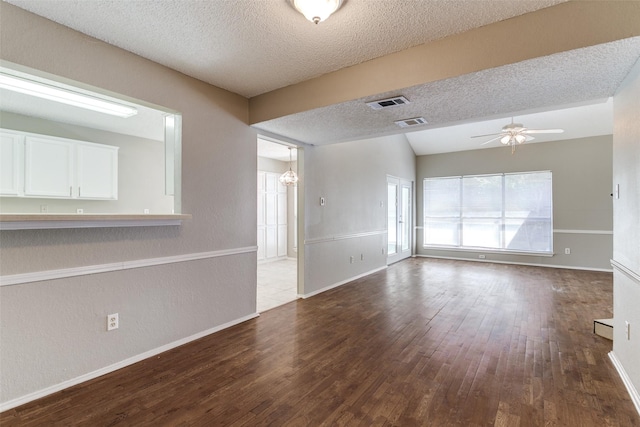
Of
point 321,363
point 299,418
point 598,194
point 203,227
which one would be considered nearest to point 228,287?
point 203,227

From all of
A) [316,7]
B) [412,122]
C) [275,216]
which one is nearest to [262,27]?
[316,7]

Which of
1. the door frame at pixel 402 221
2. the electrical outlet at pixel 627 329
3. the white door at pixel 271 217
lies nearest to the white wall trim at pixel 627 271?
the electrical outlet at pixel 627 329

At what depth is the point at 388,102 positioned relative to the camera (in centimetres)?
263

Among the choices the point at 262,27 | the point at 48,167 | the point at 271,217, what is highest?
the point at 262,27

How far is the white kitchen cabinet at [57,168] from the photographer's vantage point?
354 cm

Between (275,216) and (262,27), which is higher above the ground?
(262,27)

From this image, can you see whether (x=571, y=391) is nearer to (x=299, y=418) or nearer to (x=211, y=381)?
(x=299, y=418)

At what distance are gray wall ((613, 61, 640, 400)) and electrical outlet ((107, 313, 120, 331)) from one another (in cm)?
360

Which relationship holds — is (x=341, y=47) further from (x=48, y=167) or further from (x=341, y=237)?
(x=48, y=167)

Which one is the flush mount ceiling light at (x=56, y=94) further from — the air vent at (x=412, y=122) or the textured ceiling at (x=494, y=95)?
the air vent at (x=412, y=122)

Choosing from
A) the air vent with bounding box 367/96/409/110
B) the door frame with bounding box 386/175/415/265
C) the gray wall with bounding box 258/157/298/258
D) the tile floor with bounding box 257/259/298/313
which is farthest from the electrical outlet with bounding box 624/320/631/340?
the gray wall with bounding box 258/157/298/258

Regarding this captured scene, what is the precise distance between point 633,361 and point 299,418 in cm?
226

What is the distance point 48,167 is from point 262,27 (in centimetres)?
366

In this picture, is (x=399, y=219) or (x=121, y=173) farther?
(x=399, y=219)
